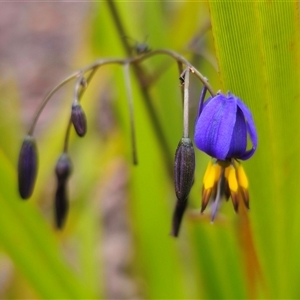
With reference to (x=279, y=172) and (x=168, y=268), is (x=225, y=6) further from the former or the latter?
(x=168, y=268)

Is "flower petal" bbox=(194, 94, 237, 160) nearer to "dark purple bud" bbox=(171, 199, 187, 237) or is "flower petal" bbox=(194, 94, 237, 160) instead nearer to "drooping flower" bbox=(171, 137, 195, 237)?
"drooping flower" bbox=(171, 137, 195, 237)

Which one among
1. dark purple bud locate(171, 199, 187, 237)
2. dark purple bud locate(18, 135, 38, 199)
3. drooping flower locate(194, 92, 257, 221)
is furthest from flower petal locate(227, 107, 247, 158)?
dark purple bud locate(18, 135, 38, 199)

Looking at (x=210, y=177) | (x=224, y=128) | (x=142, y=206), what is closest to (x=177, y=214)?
(x=210, y=177)

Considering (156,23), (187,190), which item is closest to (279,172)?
(187,190)

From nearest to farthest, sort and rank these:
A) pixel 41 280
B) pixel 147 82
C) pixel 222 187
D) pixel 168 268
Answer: pixel 222 187
pixel 41 280
pixel 147 82
pixel 168 268

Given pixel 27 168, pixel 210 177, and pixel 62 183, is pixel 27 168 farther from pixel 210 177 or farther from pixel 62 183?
pixel 210 177
